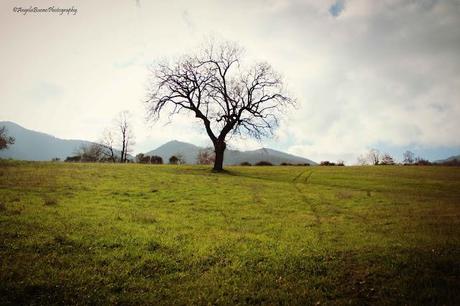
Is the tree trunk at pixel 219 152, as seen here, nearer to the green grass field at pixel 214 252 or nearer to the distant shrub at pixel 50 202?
the green grass field at pixel 214 252

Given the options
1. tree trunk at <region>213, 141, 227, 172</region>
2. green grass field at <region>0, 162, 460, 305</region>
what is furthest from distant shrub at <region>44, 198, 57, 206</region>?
tree trunk at <region>213, 141, 227, 172</region>

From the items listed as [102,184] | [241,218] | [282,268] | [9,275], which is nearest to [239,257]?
[282,268]

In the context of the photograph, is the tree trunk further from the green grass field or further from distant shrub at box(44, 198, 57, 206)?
distant shrub at box(44, 198, 57, 206)

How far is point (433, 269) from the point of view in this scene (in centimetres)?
1038

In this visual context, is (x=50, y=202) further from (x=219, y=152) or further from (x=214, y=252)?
(x=219, y=152)

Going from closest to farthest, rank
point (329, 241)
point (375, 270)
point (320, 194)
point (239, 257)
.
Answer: point (375, 270)
point (239, 257)
point (329, 241)
point (320, 194)

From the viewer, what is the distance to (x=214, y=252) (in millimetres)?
11414

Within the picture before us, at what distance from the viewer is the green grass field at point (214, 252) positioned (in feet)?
28.0

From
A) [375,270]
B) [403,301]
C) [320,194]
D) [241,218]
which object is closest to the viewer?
[403,301]

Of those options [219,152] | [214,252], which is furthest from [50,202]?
[219,152]

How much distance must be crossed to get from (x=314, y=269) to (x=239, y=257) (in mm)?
2704

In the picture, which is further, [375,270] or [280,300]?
[375,270]

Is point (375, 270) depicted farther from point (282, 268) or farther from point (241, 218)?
point (241, 218)

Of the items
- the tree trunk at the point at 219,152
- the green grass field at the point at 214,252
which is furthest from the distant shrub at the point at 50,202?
the tree trunk at the point at 219,152
